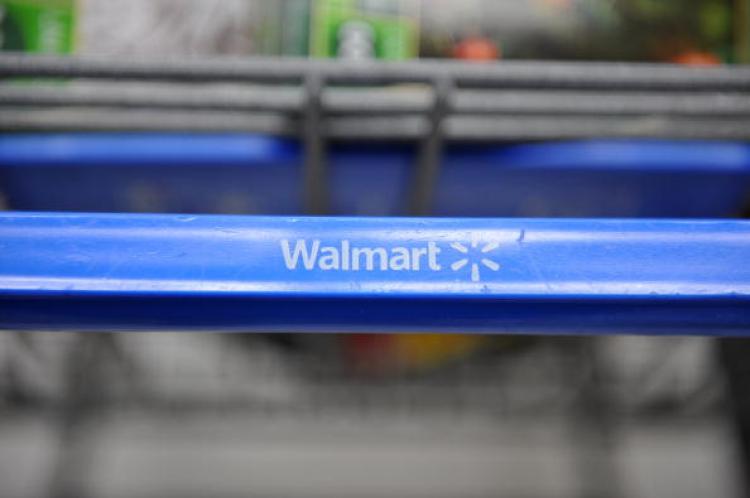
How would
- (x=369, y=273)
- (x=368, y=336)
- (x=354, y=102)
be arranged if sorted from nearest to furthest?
(x=369, y=273), (x=354, y=102), (x=368, y=336)

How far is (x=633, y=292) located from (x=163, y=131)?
34 centimetres

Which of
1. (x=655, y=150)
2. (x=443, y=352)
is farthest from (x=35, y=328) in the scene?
(x=443, y=352)

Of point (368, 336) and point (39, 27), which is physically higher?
point (39, 27)

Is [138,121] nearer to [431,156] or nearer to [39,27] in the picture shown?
[39,27]

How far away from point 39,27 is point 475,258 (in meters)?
0.36

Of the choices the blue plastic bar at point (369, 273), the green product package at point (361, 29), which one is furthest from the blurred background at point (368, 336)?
the blue plastic bar at point (369, 273)

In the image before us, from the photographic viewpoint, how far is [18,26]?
0.43 meters

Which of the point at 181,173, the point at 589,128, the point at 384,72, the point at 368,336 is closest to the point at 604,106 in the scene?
the point at 589,128

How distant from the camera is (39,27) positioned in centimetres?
44

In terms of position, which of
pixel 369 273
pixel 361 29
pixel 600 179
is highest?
pixel 361 29

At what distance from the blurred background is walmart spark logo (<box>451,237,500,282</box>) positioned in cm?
14

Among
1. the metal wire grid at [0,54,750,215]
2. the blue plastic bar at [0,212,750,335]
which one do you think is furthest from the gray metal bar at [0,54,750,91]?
the blue plastic bar at [0,212,750,335]

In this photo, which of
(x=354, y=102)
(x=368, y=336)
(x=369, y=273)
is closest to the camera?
(x=369, y=273)

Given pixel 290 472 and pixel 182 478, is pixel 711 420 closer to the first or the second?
pixel 290 472
